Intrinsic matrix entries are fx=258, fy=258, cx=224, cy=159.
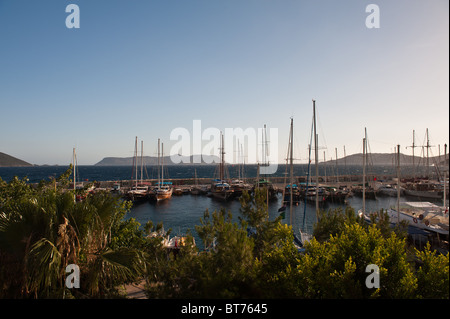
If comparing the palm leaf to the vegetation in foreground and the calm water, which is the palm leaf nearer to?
the vegetation in foreground

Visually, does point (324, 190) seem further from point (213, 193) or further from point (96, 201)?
point (96, 201)

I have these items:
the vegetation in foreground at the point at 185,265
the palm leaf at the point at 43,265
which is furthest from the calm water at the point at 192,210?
the palm leaf at the point at 43,265

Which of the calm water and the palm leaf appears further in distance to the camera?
the calm water

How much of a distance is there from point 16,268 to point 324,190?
Answer: 5020 centimetres

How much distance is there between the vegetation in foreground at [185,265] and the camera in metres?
5.02

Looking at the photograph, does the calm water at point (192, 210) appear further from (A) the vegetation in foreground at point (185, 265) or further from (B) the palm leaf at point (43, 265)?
(B) the palm leaf at point (43, 265)

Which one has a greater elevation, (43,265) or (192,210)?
(43,265)

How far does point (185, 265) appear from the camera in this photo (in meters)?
5.07

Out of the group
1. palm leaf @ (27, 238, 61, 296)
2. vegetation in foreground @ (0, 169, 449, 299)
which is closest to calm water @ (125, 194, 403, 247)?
vegetation in foreground @ (0, 169, 449, 299)

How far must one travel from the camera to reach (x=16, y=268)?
18.7 feet

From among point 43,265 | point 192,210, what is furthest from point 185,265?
point 192,210

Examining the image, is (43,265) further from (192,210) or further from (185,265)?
(192,210)

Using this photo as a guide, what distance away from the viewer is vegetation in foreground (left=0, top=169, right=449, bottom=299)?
16.5ft
